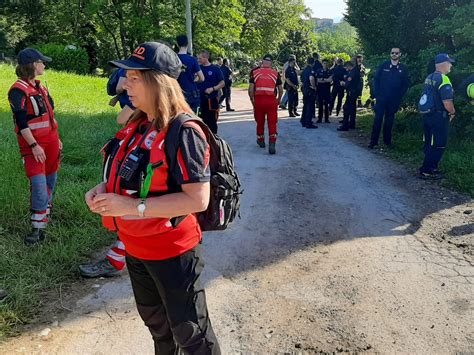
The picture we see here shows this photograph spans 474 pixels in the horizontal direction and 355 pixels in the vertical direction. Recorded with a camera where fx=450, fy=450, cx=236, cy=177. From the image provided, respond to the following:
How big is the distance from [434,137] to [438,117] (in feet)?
1.07

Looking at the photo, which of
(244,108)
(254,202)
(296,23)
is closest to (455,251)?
(254,202)

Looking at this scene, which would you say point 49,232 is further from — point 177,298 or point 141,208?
point 141,208

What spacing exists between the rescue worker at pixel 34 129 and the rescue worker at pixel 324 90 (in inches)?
372

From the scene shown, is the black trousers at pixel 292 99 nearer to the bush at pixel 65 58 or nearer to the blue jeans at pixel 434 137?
the blue jeans at pixel 434 137

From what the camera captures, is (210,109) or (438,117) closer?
(438,117)

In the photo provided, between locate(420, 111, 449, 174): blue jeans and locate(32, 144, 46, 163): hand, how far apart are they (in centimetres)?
580

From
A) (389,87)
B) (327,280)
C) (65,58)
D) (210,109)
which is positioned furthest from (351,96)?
(65,58)

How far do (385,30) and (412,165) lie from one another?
4896 mm

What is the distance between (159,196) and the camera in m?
2.17

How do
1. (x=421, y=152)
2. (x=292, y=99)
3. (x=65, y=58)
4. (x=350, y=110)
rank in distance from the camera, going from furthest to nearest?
(x=65, y=58) → (x=292, y=99) → (x=350, y=110) → (x=421, y=152)

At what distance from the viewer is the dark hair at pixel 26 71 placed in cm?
458

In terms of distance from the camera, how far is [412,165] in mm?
8273

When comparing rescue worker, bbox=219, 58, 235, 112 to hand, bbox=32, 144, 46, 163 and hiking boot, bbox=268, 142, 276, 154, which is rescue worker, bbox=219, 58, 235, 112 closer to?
hiking boot, bbox=268, 142, 276, 154

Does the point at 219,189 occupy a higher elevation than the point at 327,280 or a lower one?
higher
